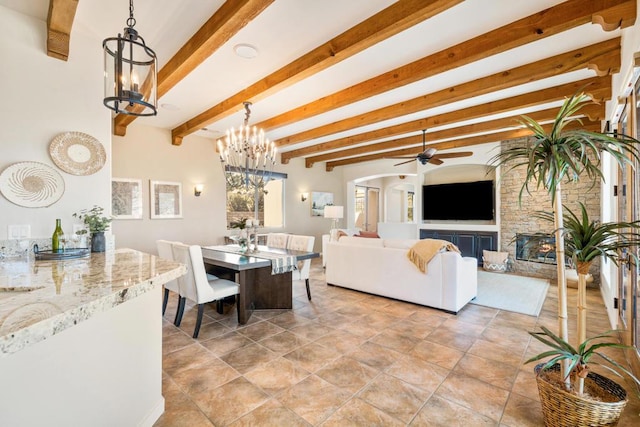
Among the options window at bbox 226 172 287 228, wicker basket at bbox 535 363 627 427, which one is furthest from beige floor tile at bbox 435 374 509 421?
window at bbox 226 172 287 228

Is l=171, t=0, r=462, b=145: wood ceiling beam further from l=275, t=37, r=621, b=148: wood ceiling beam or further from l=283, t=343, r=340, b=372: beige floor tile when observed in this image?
l=283, t=343, r=340, b=372: beige floor tile

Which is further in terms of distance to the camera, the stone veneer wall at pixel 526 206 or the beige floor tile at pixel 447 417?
the stone veneer wall at pixel 526 206

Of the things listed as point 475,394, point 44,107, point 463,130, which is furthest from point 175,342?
point 463,130

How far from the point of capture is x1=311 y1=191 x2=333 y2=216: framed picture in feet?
27.6

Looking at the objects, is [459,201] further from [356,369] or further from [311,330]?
[356,369]

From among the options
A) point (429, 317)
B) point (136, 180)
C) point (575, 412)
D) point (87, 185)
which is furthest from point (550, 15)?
point (136, 180)

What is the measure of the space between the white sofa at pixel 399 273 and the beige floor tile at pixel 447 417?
1.86m

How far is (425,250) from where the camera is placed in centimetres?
380

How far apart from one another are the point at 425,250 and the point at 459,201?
4222mm

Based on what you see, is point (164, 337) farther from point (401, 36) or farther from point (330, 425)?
point (401, 36)

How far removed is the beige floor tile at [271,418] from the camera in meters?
1.79

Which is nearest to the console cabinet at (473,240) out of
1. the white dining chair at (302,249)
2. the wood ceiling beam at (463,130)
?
the wood ceiling beam at (463,130)

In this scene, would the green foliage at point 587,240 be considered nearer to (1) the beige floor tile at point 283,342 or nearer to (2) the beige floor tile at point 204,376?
(1) the beige floor tile at point 283,342

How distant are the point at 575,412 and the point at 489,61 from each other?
302cm
